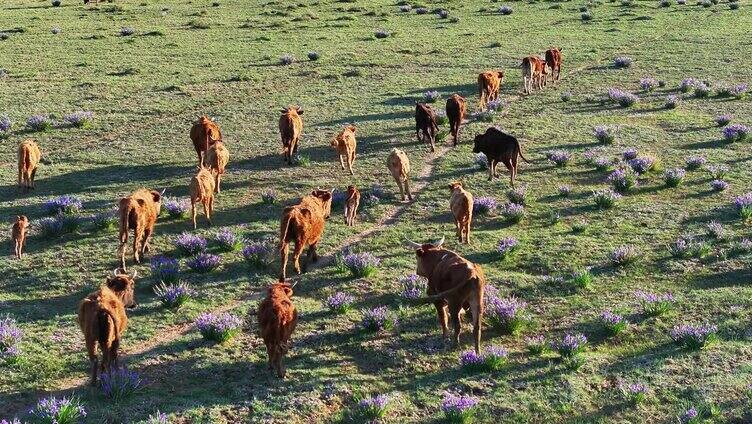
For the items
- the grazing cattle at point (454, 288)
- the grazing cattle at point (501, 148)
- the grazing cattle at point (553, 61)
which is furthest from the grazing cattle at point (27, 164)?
the grazing cattle at point (553, 61)

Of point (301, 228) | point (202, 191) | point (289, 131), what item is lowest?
point (301, 228)

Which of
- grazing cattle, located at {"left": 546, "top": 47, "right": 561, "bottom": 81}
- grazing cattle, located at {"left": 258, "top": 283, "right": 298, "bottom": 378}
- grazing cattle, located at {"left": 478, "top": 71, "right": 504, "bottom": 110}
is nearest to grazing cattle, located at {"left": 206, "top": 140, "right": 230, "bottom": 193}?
grazing cattle, located at {"left": 258, "top": 283, "right": 298, "bottom": 378}

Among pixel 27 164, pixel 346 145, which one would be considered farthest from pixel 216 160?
pixel 27 164

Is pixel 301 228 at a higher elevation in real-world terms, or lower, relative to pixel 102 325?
lower

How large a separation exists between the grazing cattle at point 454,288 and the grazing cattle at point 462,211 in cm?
341

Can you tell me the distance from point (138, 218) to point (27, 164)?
6781 millimetres

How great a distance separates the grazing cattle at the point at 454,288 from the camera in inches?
431

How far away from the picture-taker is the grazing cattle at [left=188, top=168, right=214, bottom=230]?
1620 cm

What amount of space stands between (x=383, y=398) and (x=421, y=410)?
590 mm

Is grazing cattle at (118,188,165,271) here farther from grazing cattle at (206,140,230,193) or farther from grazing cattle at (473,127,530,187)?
grazing cattle at (473,127,530,187)

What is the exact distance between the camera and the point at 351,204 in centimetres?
1673

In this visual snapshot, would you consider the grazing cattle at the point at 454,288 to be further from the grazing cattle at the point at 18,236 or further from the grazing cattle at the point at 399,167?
the grazing cattle at the point at 18,236

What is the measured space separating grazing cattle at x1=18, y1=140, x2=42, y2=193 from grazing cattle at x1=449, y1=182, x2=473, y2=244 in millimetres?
11524

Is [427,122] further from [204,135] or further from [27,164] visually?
[27,164]
